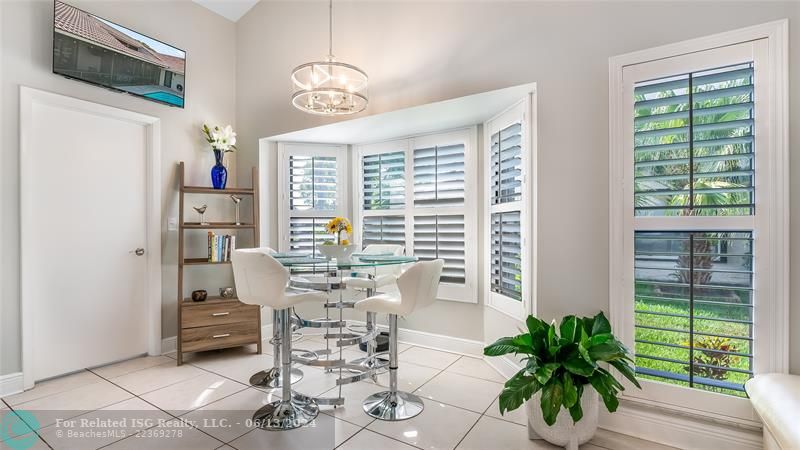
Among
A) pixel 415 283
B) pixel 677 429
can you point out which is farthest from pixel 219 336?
pixel 677 429

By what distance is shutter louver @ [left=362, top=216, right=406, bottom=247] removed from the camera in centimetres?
385

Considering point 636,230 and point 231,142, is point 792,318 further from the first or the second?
point 231,142

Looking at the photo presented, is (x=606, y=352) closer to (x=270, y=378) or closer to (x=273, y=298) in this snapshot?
(x=273, y=298)

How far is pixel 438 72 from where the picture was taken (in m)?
2.87

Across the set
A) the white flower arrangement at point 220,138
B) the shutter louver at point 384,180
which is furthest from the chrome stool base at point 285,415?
the white flower arrangement at point 220,138

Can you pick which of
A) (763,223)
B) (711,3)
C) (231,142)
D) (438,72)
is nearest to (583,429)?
(763,223)

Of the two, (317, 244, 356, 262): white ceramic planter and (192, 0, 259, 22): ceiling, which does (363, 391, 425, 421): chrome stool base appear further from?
(192, 0, 259, 22): ceiling

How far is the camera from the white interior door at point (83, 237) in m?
2.78

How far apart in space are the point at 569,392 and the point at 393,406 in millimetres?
1115

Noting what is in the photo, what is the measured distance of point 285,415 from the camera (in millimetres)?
2193

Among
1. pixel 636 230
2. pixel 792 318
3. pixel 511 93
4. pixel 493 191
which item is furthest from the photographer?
pixel 493 191

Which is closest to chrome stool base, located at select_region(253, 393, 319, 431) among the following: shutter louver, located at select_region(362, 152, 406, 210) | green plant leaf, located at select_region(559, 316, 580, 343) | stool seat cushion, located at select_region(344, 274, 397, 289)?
stool seat cushion, located at select_region(344, 274, 397, 289)

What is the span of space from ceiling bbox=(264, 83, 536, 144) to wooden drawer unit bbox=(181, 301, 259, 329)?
1819 millimetres

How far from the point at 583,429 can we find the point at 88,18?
460cm
